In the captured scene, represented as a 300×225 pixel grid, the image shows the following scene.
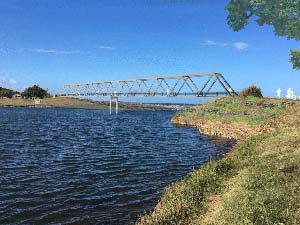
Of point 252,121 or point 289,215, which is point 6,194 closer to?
point 289,215

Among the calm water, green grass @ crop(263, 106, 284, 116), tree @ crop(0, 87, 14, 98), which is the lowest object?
the calm water

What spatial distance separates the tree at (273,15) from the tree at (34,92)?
12139 cm

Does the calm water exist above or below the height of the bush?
below

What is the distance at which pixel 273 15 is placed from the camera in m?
62.8

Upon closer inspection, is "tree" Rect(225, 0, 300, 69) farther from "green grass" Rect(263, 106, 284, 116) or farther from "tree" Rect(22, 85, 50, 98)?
"tree" Rect(22, 85, 50, 98)

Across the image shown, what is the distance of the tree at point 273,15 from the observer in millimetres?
53525

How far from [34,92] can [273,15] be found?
13094 cm

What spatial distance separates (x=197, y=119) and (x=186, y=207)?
41.4 m

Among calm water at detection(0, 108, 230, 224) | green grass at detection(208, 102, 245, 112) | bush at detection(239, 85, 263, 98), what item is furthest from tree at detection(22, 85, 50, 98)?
calm water at detection(0, 108, 230, 224)

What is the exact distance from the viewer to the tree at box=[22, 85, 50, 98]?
16812 cm

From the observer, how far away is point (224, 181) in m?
14.6

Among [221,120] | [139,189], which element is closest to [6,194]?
[139,189]

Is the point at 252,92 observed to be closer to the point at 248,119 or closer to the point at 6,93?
the point at 248,119

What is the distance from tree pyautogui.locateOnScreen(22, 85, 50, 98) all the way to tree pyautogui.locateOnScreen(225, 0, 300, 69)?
121m
